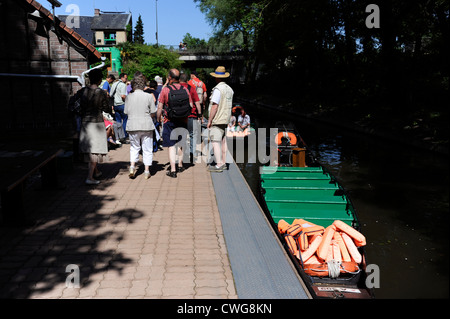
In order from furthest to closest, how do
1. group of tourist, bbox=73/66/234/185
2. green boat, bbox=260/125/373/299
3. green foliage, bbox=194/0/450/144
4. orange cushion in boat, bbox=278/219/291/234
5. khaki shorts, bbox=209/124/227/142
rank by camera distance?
1. green foliage, bbox=194/0/450/144
2. khaki shorts, bbox=209/124/227/142
3. group of tourist, bbox=73/66/234/185
4. orange cushion in boat, bbox=278/219/291/234
5. green boat, bbox=260/125/373/299

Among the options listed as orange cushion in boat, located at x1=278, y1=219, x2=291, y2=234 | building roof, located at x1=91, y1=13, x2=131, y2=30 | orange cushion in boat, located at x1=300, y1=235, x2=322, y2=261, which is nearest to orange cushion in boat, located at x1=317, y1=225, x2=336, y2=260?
orange cushion in boat, located at x1=300, y1=235, x2=322, y2=261

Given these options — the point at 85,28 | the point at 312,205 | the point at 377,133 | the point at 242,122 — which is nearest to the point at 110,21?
the point at 85,28

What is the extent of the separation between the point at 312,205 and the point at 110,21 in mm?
68611

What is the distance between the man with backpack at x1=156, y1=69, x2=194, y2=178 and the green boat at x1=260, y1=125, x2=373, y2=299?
1793 millimetres

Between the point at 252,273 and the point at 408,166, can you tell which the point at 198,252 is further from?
the point at 408,166

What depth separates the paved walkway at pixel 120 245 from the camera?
3.58m

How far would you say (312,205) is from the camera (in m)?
6.18

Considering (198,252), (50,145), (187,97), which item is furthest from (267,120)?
(198,252)

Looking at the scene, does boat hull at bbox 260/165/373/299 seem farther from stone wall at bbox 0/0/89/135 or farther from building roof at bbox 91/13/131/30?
building roof at bbox 91/13/131/30

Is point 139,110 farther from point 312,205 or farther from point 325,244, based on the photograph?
point 325,244

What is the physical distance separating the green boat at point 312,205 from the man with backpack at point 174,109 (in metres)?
1.79

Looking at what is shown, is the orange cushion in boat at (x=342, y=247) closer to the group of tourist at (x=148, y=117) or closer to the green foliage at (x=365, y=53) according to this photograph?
the group of tourist at (x=148, y=117)

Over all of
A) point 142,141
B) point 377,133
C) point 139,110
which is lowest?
point 377,133

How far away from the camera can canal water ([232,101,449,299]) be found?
519 centimetres
